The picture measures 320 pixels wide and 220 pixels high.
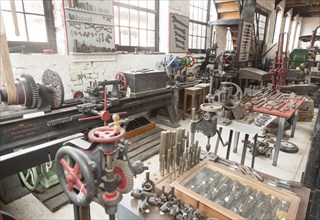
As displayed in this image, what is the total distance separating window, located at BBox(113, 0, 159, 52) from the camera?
131 inches

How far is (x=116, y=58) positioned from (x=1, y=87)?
1.67m

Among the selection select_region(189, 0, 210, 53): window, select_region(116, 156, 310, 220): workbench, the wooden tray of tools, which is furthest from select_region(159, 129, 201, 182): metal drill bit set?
select_region(189, 0, 210, 53): window

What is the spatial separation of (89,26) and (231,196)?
248 centimetres

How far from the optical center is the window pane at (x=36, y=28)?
241 centimetres

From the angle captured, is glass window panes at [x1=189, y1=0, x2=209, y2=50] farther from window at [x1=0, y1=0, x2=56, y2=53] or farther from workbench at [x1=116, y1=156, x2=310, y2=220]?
workbench at [x1=116, y1=156, x2=310, y2=220]

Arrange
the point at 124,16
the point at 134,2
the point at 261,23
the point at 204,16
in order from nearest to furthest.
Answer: the point at 124,16 < the point at 134,2 < the point at 204,16 < the point at 261,23

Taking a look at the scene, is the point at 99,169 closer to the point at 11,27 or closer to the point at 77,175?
the point at 77,175

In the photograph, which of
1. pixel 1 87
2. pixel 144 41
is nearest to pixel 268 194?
pixel 1 87

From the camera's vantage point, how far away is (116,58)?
3076 mm

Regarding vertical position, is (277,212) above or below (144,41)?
below

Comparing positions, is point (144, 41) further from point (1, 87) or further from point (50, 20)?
point (1, 87)

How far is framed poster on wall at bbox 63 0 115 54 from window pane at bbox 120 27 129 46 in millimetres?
501

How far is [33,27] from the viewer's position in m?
2.44

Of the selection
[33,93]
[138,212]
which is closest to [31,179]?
[33,93]
